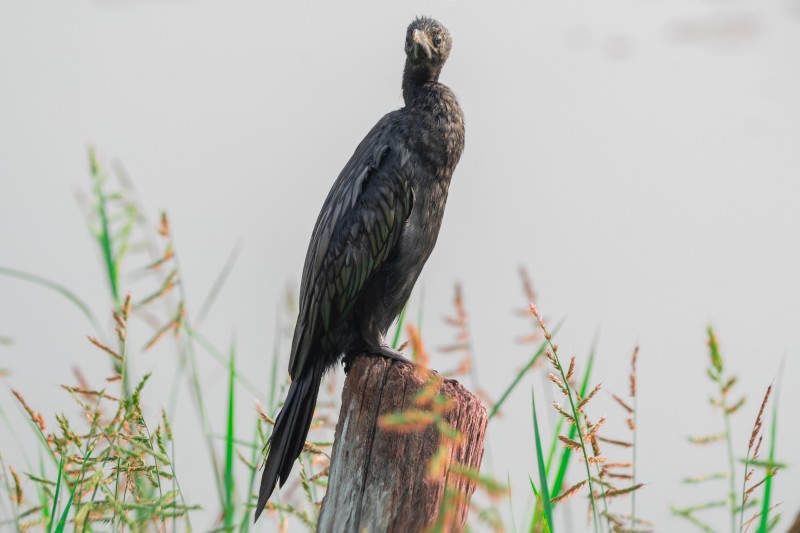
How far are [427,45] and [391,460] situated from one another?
2066 mm

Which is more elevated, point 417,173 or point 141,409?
point 417,173

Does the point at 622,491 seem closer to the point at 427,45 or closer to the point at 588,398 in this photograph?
the point at 588,398

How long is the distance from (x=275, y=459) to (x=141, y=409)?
74 centimetres

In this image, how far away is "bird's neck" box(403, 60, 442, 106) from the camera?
12.9ft

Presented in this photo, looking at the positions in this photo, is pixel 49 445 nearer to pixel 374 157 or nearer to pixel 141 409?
pixel 141 409

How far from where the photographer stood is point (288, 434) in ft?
10.6

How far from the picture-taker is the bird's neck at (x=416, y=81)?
3934 millimetres

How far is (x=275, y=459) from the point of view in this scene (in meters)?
3.19

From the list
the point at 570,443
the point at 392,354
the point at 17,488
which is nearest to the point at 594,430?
the point at 570,443

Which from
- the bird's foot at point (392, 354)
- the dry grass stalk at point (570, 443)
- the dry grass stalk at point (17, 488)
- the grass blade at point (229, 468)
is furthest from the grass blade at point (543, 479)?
the dry grass stalk at point (17, 488)

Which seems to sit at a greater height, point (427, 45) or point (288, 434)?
point (427, 45)

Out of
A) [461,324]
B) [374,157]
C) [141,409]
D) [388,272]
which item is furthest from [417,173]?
[141,409]

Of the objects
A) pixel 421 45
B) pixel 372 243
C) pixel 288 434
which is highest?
pixel 421 45

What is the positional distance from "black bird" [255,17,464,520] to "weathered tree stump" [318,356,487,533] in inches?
27.7
